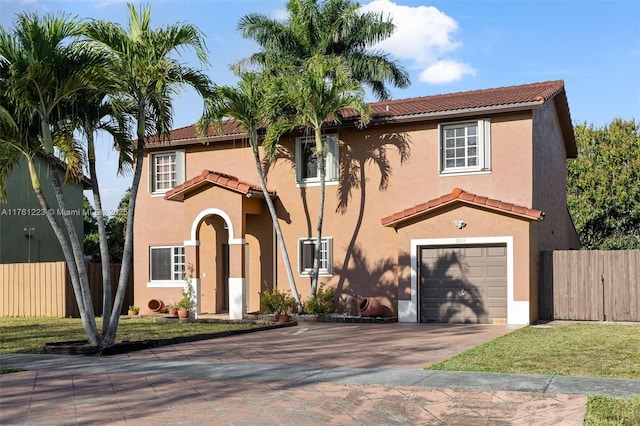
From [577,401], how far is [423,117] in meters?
13.2

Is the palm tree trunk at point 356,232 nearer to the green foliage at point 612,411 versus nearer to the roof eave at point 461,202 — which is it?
the roof eave at point 461,202

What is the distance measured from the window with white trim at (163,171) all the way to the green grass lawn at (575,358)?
13.2m

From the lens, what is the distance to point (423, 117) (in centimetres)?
2108

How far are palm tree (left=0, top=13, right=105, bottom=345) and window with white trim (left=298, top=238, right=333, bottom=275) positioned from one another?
9.31 meters

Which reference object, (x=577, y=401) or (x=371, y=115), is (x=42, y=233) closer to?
(x=371, y=115)

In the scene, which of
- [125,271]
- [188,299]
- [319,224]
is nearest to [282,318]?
[319,224]

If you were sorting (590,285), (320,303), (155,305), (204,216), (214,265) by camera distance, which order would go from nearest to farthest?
1. (590,285)
2. (320,303)
3. (204,216)
4. (214,265)
5. (155,305)

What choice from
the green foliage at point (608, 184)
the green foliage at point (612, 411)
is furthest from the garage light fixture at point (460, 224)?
the green foliage at point (608, 184)

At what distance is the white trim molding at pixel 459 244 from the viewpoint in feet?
63.7

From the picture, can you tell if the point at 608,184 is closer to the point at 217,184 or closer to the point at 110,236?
the point at 217,184

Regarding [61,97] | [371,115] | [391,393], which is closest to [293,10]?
[371,115]

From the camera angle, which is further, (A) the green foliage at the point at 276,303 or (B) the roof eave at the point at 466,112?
(A) the green foliage at the point at 276,303

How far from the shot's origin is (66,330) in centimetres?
1894

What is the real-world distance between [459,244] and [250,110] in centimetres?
716
